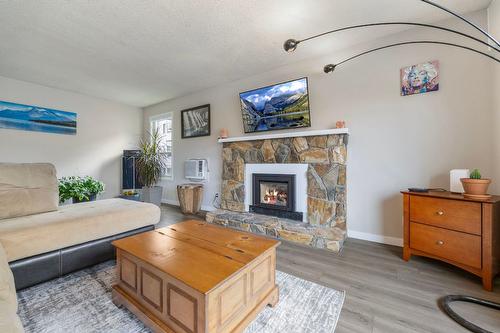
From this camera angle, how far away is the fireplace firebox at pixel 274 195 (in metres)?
3.04

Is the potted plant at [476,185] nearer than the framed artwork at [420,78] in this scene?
Yes

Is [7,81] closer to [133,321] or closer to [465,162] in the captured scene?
[133,321]

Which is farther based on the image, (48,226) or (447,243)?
(447,243)

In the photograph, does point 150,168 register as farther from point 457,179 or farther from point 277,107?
point 457,179

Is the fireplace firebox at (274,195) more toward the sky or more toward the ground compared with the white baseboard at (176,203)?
more toward the sky

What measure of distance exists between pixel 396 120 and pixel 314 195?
4.30 ft

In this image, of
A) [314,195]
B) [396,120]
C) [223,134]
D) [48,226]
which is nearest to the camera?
[48,226]

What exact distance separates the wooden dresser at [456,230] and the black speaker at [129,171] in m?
5.12

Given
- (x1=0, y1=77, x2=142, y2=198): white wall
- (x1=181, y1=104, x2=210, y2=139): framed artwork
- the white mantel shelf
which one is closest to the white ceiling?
(x1=0, y1=77, x2=142, y2=198): white wall

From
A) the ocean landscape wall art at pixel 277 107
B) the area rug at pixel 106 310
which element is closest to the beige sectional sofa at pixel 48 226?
the area rug at pixel 106 310

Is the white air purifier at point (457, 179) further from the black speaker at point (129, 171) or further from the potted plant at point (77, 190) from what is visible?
the black speaker at point (129, 171)

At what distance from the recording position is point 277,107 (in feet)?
10.6

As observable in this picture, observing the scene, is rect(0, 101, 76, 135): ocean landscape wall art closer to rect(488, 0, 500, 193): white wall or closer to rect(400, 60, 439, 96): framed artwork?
rect(400, 60, 439, 96): framed artwork

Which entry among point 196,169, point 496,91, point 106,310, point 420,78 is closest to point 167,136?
point 196,169
